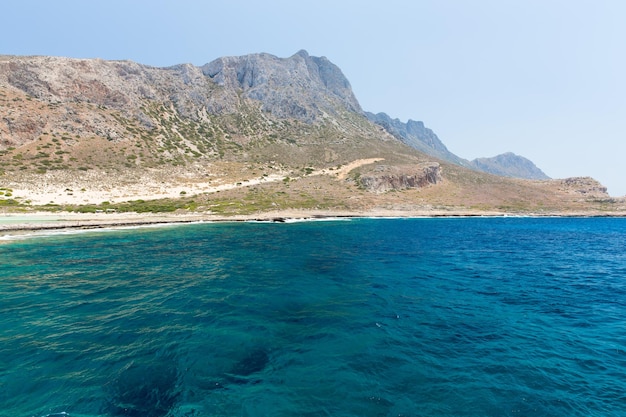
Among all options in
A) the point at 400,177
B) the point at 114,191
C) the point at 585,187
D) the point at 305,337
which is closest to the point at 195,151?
the point at 114,191

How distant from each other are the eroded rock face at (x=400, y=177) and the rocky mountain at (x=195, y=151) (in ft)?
1.88

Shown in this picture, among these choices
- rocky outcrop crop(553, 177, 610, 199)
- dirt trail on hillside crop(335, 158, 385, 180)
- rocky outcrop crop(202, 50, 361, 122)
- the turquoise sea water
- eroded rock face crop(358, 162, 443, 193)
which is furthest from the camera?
rocky outcrop crop(202, 50, 361, 122)

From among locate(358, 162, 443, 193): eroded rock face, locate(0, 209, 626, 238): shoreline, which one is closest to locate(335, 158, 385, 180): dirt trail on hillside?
locate(358, 162, 443, 193): eroded rock face

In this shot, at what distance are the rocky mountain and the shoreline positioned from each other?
21.3 ft

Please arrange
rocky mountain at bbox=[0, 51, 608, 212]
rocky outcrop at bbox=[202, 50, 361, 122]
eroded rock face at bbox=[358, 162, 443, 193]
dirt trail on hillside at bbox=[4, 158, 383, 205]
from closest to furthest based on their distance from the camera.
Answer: dirt trail on hillside at bbox=[4, 158, 383, 205]
rocky mountain at bbox=[0, 51, 608, 212]
eroded rock face at bbox=[358, 162, 443, 193]
rocky outcrop at bbox=[202, 50, 361, 122]

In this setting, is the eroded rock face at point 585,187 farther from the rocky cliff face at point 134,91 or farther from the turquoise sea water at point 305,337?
the rocky cliff face at point 134,91

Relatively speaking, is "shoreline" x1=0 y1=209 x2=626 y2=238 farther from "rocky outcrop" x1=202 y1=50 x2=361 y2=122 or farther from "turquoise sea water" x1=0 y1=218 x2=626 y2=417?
"rocky outcrop" x1=202 y1=50 x2=361 y2=122

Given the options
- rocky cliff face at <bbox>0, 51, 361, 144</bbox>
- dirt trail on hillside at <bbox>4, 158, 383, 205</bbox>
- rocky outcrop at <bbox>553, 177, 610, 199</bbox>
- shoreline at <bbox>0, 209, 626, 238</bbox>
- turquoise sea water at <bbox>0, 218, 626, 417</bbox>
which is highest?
rocky cliff face at <bbox>0, 51, 361, 144</bbox>

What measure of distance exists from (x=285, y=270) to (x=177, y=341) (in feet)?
48.4

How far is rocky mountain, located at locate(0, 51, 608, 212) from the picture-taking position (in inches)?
3420

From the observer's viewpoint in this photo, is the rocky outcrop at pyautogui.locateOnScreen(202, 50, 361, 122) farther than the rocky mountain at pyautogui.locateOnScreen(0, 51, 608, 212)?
Yes

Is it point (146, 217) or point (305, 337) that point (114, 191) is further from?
point (305, 337)

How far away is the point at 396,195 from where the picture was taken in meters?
115

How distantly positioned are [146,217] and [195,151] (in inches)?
2853
